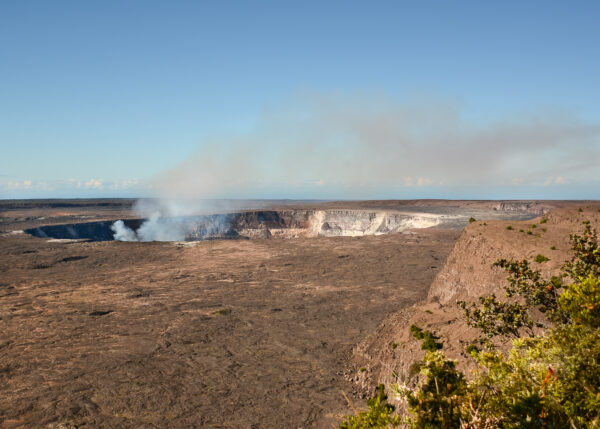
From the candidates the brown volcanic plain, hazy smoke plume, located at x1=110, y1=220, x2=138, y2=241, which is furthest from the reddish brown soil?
hazy smoke plume, located at x1=110, y1=220, x2=138, y2=241

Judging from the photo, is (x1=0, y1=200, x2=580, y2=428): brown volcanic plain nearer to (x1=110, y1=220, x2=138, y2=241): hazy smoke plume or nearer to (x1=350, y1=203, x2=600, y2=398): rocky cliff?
(x1=350, y1=203, x2=600, y2=398): rocky cliff

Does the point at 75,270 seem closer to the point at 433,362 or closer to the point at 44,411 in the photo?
the point at 44,411

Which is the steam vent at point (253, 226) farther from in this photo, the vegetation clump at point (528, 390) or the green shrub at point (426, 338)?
the vegetation clump at point (528, 390)

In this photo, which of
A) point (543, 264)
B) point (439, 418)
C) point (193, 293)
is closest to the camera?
point (439, 418)

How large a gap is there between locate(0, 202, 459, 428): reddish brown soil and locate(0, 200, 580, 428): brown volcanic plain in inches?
2.5

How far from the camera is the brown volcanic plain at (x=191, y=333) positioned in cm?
1160

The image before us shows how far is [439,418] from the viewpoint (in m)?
4.22

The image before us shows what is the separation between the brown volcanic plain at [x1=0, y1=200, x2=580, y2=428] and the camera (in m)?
11.6

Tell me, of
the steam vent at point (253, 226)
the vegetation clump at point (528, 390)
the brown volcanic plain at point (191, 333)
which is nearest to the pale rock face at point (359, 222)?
the steam vent at point (253, 226)

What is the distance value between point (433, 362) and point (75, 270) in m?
33.4

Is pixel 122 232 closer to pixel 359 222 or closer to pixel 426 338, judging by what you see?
pixel 359 222

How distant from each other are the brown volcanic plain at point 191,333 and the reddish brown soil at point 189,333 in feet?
0.21

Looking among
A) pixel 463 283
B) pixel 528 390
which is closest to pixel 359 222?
pixel 463 283

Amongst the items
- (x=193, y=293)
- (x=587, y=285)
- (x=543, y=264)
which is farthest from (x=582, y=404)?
(x=193, y=293)
